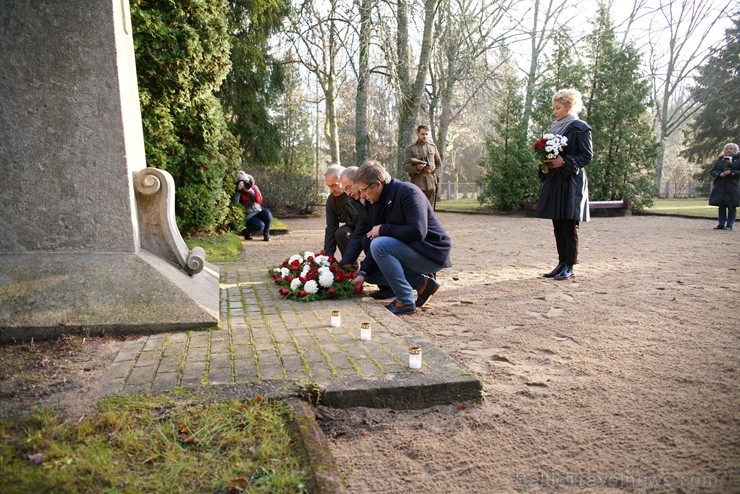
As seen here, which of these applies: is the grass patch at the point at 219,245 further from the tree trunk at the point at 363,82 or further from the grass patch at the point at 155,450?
the tree trunk at the point at 363,82

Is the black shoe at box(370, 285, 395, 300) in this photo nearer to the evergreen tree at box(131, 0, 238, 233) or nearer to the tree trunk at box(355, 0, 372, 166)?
the evergreen tree at box(131, 0, 238, 233)

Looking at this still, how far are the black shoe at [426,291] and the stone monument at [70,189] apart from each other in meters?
1.95

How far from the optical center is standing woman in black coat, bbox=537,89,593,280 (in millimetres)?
5852

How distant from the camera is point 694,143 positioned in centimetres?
3195

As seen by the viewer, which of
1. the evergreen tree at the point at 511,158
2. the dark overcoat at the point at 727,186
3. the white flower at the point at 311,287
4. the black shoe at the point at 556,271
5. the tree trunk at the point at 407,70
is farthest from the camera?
the evergreen tree at the point at 511,158

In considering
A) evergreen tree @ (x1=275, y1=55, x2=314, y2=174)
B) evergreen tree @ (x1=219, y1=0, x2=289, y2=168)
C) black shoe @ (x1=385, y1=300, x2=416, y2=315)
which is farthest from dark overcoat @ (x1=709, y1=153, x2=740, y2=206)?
evergreen tree @ (x1=275, y1=55, x2=314, y2=174)

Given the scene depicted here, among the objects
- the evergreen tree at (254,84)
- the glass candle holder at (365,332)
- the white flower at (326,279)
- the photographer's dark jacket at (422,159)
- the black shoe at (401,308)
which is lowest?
the black shoe at (401,308)

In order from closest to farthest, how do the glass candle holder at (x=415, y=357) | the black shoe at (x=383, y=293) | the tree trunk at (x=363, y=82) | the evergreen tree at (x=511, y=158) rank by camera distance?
the glass candle holder at (x=415, y=357) < the black shoe at (x=383, y=293) < the tree trunk at (x=363, y=82) < the evergreen tree at (x=511, y=158)

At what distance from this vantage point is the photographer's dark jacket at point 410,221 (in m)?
4.47

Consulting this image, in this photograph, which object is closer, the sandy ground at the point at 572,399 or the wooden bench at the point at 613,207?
the sandy ground at the point at 572,399

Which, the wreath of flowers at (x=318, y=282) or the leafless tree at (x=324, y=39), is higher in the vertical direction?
the leafless tree at (x=324, y=39)

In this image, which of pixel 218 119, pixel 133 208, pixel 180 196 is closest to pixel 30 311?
pixel 133 208

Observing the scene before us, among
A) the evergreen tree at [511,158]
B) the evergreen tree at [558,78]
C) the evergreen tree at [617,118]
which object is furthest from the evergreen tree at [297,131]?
the evergreen tree at [617,118]

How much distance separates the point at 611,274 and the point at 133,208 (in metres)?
5.53
